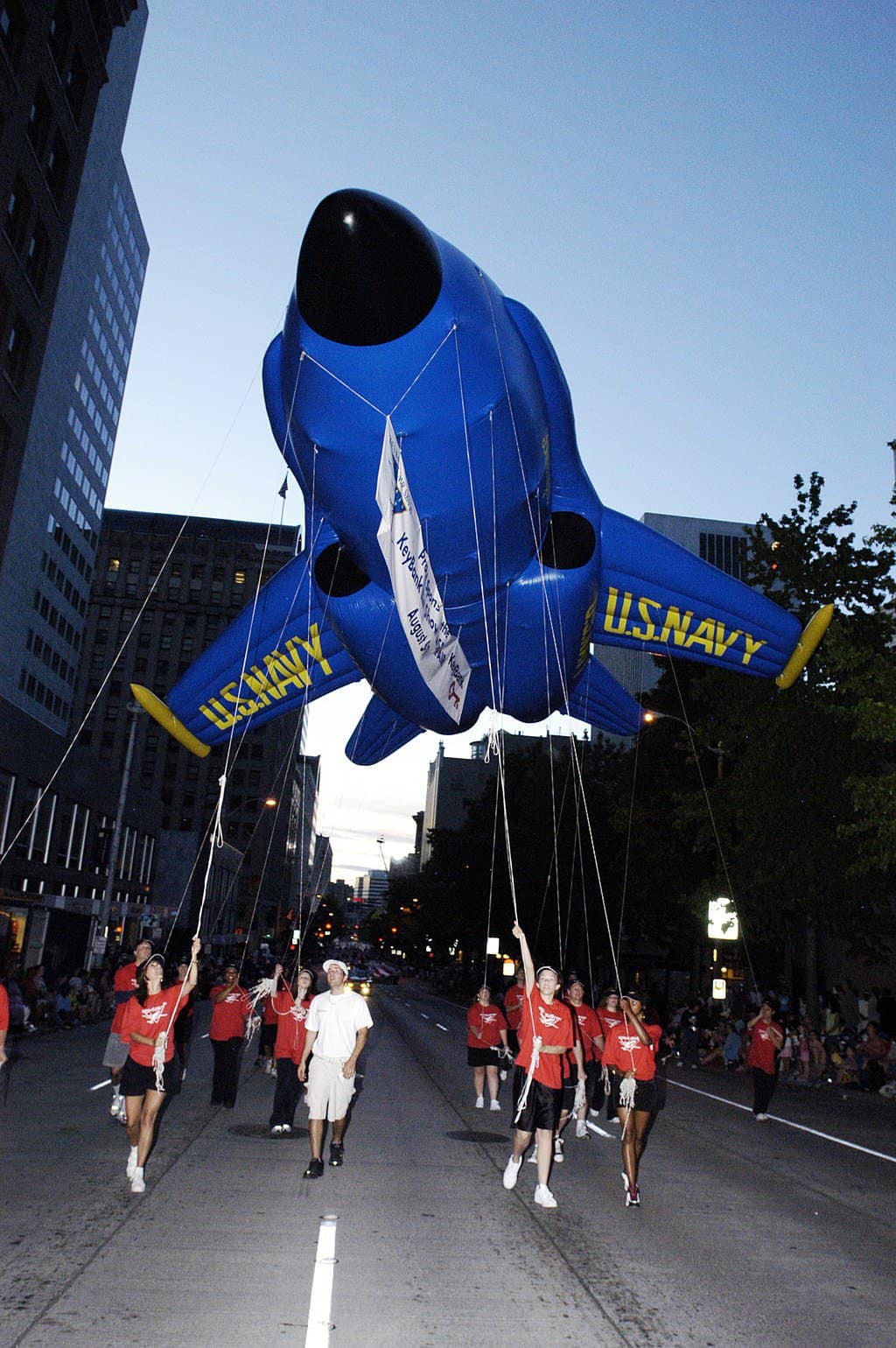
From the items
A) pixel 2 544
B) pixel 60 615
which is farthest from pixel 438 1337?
pixel 60 615

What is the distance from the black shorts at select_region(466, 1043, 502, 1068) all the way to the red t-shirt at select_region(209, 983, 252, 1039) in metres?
2.70

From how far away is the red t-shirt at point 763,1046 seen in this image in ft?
41.2

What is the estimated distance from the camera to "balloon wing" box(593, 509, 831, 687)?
11102mm

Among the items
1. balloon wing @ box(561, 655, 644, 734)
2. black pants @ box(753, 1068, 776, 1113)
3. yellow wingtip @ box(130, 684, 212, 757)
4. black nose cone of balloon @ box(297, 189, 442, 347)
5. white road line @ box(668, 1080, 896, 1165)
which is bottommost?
white road line @ box(668, 1080, 896, 1165)

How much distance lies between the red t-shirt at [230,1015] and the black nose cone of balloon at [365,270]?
6.85 meters

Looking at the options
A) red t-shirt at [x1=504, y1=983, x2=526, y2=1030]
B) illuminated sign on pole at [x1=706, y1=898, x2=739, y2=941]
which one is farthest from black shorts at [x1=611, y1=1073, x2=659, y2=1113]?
illuminated sign on pole at [x1=706, y1=898, x2=739, y2=941]

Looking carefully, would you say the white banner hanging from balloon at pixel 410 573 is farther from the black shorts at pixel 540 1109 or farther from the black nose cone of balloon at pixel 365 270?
the black shorts at pixel 540 1109

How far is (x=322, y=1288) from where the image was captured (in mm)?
4922

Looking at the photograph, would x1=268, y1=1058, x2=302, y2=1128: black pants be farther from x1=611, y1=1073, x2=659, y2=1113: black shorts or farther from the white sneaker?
x1=611, y1=1073, x2=659, y2=1113: black shorts

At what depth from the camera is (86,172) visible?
173ft

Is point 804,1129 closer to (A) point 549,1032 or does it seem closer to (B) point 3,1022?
(A) point 549,1032

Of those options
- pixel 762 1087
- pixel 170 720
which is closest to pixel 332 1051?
pixel 170 720

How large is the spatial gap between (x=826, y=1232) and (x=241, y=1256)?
400 centimetres

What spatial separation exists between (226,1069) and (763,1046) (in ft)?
21.9
